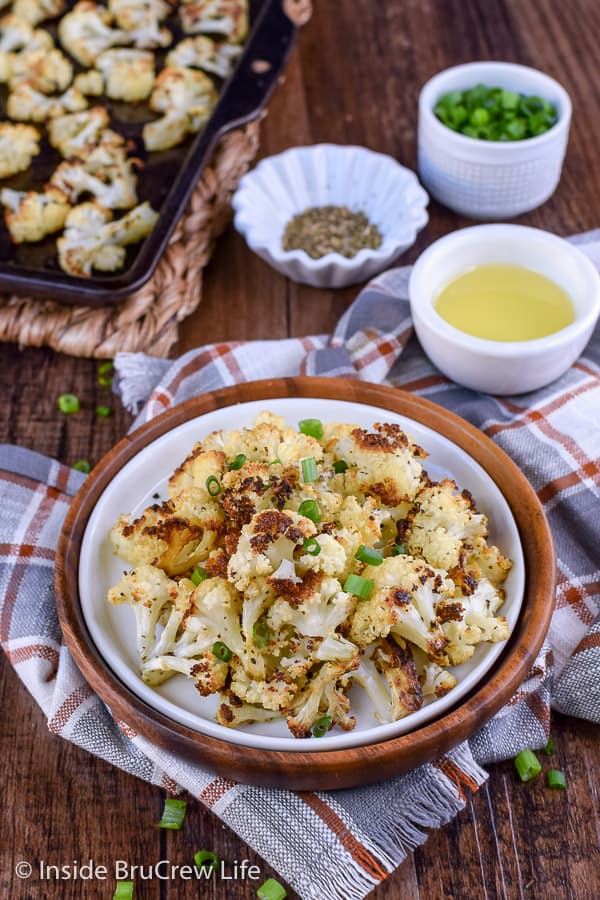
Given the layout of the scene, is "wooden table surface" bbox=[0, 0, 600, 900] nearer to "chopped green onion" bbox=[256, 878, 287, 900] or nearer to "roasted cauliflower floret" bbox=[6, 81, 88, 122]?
"chopped green onion" bbox=[256, 878, 287, 900]

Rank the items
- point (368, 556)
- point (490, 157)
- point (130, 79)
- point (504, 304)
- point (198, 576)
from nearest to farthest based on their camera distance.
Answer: point (368, 556), point (198, 576), point (504, 304), point (490, 157), point (130, 79)

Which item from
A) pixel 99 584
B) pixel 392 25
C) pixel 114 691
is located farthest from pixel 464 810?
pixel 392 25

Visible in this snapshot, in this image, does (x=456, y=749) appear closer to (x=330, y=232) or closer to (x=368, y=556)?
(x=368, y=556)

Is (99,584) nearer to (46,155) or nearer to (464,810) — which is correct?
(464,810)

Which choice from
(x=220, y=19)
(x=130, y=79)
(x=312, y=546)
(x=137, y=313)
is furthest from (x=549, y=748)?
(x=220, y=19)

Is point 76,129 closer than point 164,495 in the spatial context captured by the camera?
No

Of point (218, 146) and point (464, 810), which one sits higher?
point (218, 146)

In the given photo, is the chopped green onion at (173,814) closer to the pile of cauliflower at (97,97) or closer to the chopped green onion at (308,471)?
the chopped green onion at (308,471)
